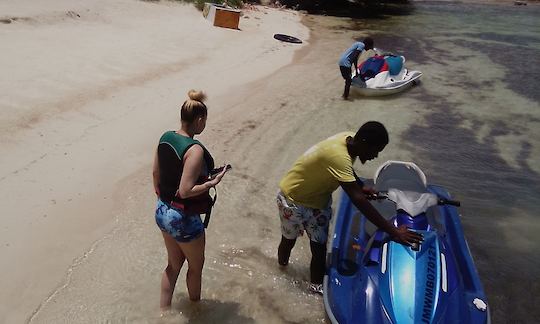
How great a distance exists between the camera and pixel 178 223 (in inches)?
130

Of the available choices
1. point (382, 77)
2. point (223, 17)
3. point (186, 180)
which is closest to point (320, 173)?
point (186, 180)

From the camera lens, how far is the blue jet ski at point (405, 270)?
12.0 ft

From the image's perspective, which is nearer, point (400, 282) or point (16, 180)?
point (400, 282)

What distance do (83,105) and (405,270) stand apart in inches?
255

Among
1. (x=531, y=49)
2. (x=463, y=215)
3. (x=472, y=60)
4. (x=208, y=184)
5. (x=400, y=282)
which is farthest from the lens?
(x=531, y=49)

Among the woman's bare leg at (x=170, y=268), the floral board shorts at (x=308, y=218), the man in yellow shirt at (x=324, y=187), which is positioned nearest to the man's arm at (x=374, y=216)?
the man in yellow shirt at (x=324, y=187)

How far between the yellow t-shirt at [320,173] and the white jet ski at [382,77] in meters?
7.36

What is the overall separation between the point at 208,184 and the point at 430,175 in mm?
5196

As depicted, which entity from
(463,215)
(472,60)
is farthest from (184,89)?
(472,60)

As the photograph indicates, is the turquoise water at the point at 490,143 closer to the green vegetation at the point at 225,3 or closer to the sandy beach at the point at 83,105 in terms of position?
the sandy beach at the point at 83,105

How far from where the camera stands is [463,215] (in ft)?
20.7

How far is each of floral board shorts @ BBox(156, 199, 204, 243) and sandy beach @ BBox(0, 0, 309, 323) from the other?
5.89 ft

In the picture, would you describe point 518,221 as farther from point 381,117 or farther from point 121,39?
point 121,39

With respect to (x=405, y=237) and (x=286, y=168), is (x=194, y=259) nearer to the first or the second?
(x=405, y=237)
